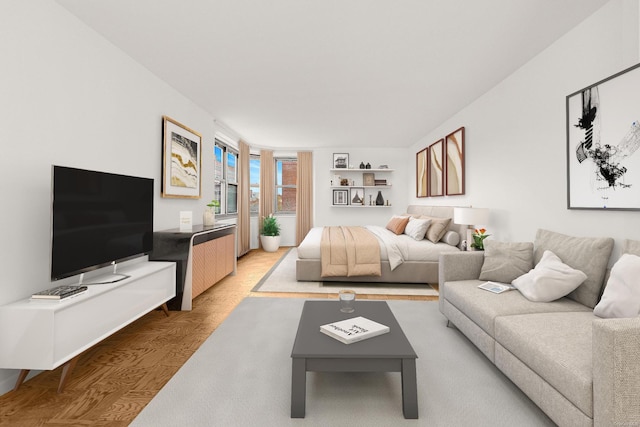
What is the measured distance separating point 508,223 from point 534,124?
41.7 inches

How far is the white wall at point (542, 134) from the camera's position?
2.09 meters

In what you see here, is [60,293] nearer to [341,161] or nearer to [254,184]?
[254,184]

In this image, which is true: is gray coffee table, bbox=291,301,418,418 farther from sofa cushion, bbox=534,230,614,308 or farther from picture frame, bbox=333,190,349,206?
picture frame, bbox=333,190,349,206

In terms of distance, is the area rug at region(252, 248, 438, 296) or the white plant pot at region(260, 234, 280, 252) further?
the white plant pot at region(260, 234, 280, 252)

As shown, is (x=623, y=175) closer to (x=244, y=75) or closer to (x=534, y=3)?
(x=534, y=3)

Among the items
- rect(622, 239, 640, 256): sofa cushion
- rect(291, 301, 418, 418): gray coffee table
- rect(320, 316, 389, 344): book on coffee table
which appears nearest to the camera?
rect(291, 301, 418, 418): gray coffee table

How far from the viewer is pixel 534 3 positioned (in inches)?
82.5

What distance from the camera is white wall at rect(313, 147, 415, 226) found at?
7246mm

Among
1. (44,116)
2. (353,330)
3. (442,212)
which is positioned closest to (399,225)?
(442,212)

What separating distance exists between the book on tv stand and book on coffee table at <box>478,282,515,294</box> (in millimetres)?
2875

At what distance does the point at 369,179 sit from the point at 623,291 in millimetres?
5713

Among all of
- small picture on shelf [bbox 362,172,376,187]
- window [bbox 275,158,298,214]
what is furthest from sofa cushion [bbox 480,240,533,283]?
window [bbox 275,158,298,214]

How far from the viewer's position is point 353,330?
1737 mm

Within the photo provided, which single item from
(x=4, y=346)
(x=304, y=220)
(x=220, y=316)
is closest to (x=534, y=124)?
Answer: (x=220, y=316)
